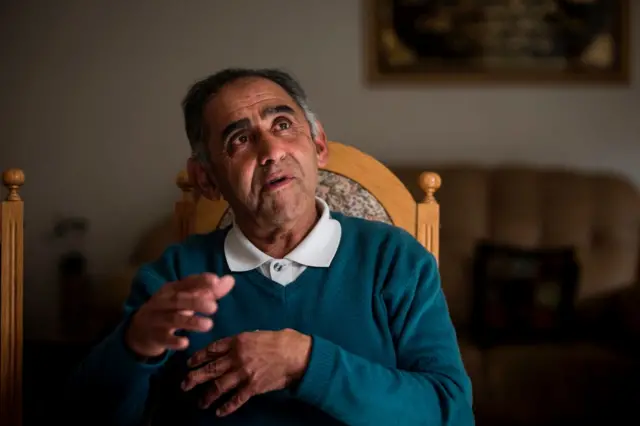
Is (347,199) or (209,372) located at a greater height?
(347,199)

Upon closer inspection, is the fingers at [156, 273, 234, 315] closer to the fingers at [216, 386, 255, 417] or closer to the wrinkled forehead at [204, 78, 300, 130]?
the fingers at [216, 386, 255, 417]

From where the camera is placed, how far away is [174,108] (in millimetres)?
2633

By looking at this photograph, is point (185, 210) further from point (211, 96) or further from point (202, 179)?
point (211, 96)

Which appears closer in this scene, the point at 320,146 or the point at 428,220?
the point at 320,146

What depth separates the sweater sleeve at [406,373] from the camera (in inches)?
31.7

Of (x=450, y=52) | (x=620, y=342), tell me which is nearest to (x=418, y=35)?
(x=450, y=52)

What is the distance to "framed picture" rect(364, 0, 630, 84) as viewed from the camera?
2586 mm

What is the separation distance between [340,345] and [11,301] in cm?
64

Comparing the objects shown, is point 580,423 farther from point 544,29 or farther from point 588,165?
point 544,29

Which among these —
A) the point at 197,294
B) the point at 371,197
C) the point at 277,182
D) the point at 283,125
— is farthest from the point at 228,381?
the point at 371,197

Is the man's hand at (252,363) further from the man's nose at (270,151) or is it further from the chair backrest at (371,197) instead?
the chair backrest at (371,197)

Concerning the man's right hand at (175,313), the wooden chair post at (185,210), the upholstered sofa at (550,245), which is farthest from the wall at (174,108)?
the man's right hand at (175,313)

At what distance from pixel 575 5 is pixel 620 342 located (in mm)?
1346

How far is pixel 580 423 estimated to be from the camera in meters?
2.01
